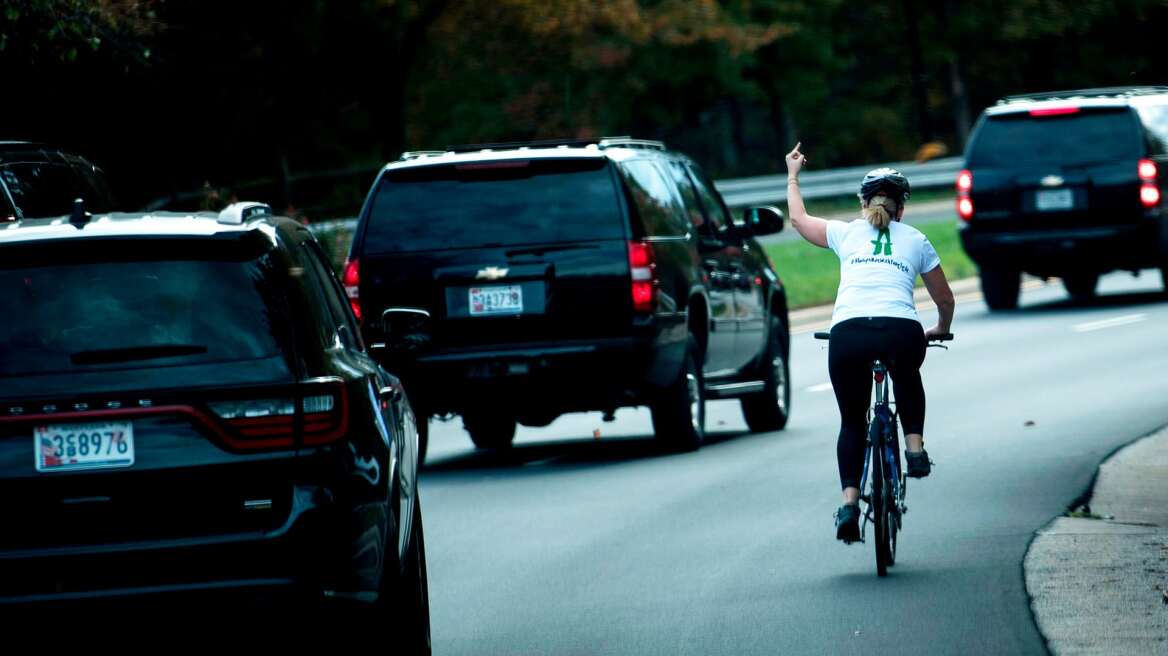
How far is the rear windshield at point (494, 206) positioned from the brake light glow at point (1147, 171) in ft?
36.5

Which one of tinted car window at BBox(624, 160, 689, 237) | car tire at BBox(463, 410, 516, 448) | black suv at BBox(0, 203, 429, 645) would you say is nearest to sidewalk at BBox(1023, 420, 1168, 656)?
black suv at BBox(0, 203, 429, 645)

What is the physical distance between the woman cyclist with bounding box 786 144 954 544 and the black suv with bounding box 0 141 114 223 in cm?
331

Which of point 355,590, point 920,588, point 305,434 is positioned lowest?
point 920,588

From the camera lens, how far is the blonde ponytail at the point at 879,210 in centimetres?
970

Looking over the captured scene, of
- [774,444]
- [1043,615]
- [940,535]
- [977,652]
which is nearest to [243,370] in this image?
[977,652]

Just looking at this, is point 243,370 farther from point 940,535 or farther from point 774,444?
point 774,444

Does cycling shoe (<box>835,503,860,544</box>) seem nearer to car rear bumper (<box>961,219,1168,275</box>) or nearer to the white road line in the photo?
the white road line

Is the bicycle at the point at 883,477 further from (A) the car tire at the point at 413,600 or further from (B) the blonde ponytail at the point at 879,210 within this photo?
(A) the car tire at the point at 413,600

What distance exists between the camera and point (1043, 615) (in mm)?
8305

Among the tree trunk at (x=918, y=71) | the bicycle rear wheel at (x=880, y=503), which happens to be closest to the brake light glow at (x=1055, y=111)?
the bicycle rear wheel at (x=880, y=503)

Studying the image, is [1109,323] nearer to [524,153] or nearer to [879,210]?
[524,153]

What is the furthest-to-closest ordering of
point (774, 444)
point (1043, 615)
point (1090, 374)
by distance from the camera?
point (1090, 374)
point (774, 444)
point (1043, 615)

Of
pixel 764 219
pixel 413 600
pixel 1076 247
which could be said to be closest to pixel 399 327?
pixel 413 600

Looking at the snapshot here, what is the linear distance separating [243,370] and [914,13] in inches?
2035
